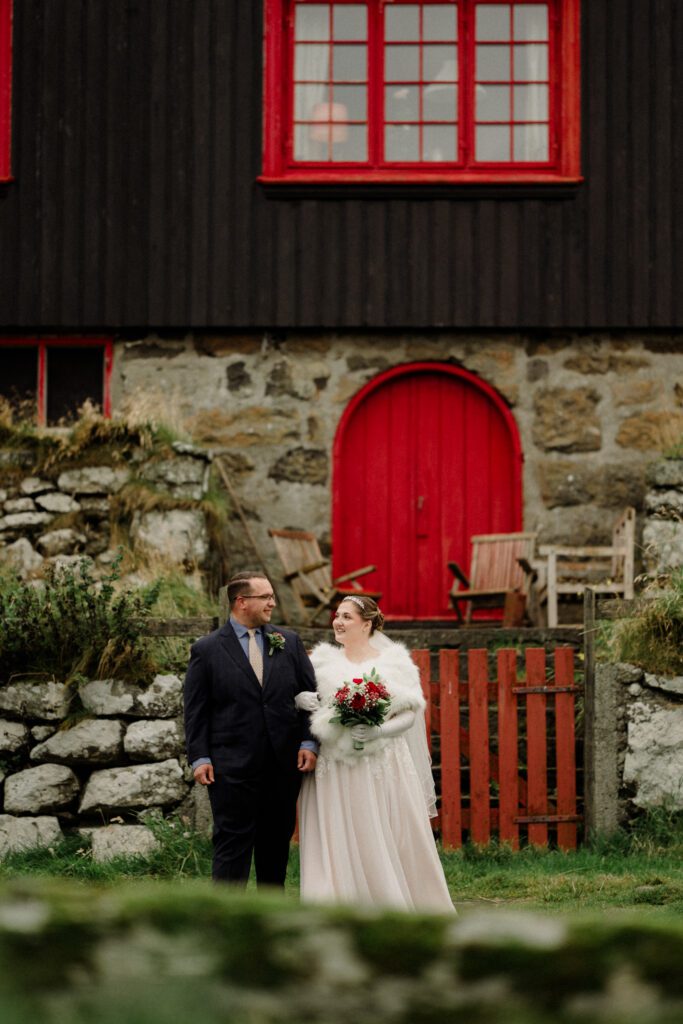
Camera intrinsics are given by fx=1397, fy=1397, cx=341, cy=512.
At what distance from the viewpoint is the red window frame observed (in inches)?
498

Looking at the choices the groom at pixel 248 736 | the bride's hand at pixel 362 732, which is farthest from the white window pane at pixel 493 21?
the bride's hand at pixel 362 732

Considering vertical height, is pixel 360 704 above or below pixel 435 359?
below

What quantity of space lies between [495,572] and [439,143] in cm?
402

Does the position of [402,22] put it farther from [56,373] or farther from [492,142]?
[56,373]

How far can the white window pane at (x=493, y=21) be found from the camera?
12.8 m

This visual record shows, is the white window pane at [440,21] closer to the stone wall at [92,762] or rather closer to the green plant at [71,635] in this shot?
the green plant at [71,635]

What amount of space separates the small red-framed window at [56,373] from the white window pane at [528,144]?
13.7 feet

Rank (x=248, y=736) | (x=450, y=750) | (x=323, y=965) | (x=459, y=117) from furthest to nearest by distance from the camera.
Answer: (x=459, y=117)
(x=450, y=750)
(x=248, y=736)
(x=323, y=965)

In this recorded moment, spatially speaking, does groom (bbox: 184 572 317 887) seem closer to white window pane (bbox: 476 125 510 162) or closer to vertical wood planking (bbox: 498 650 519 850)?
vertical wood planking (bbox: 498 650 519 850)

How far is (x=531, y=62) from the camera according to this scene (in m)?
12.9

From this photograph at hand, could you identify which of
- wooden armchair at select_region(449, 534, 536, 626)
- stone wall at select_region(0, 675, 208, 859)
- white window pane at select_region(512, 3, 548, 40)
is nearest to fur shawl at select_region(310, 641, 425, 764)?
stone wall at select_region(0, 675, 208, 859)

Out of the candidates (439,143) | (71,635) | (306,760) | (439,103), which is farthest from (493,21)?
(306,760)

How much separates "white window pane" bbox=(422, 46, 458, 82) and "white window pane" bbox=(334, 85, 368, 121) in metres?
0.59

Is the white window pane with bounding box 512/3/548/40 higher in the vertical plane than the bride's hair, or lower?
higher
